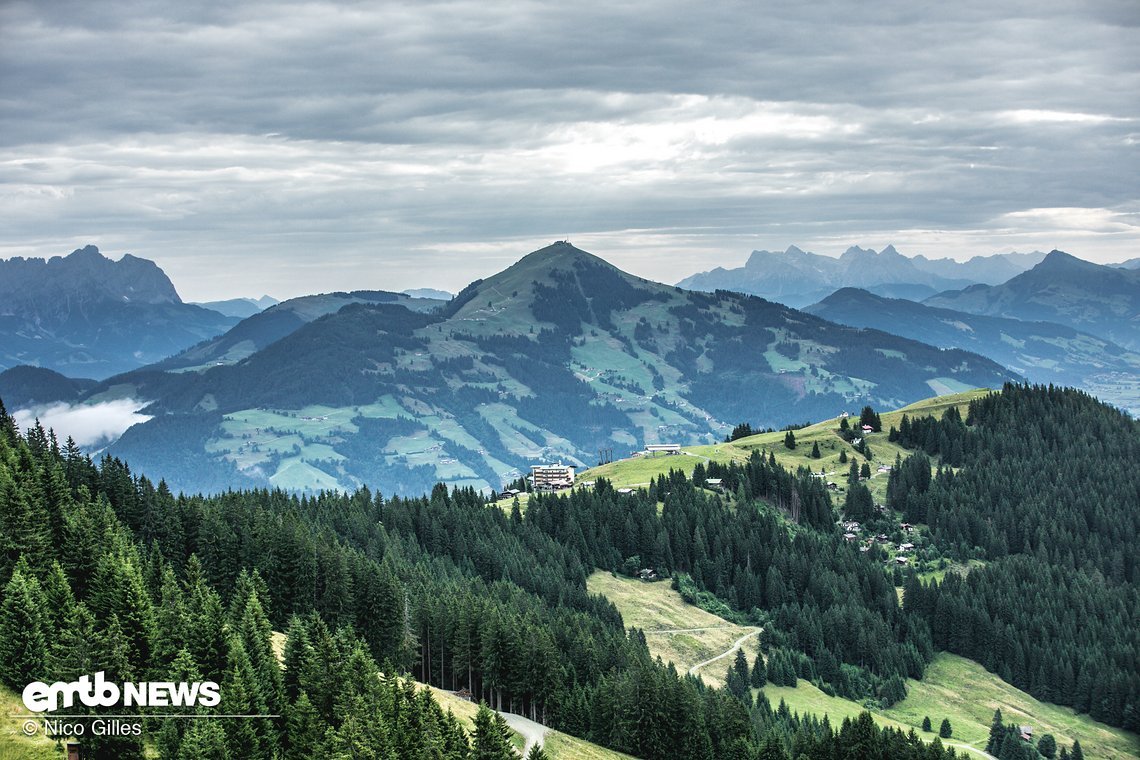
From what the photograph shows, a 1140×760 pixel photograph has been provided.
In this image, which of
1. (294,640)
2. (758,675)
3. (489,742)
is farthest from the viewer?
(758,675)

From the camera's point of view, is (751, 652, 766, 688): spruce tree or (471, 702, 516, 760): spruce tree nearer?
(471, 702, 516, 760): spruce tree

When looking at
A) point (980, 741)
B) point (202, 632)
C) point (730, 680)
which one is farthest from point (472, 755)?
point (980, 741)

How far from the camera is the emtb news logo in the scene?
3054 inches

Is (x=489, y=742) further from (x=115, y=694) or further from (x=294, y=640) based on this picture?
(x=115, y=694)

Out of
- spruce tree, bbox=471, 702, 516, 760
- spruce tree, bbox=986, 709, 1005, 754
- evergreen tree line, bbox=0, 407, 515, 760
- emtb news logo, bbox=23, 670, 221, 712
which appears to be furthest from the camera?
spruce tree, bbox=986, 709, 1005, 754

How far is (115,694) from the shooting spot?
81.2 m

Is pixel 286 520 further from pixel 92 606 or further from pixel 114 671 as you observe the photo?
pixel 114 671

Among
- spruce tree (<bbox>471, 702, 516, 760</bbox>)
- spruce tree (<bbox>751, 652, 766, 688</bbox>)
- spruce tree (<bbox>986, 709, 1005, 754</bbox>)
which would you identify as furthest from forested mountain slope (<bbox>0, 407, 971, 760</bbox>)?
spruce tree (<bbox>986, 709, 1005, 754</bbox>)

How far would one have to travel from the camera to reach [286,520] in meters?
136

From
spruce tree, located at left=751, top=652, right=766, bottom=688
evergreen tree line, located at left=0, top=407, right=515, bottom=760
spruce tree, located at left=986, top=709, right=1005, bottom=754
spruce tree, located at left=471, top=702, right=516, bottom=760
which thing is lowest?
spruce tree, located at left=986, top=709, right=1005, bottom=754

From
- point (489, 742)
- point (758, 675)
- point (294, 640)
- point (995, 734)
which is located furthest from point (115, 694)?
point (995, 734)

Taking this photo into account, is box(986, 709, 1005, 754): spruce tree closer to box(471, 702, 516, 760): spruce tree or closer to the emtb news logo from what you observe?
box(471, 702, 516, 760): spruce tree

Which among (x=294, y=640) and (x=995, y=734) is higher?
(x=294, y=640)

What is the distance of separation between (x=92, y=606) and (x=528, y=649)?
49.6 metres
